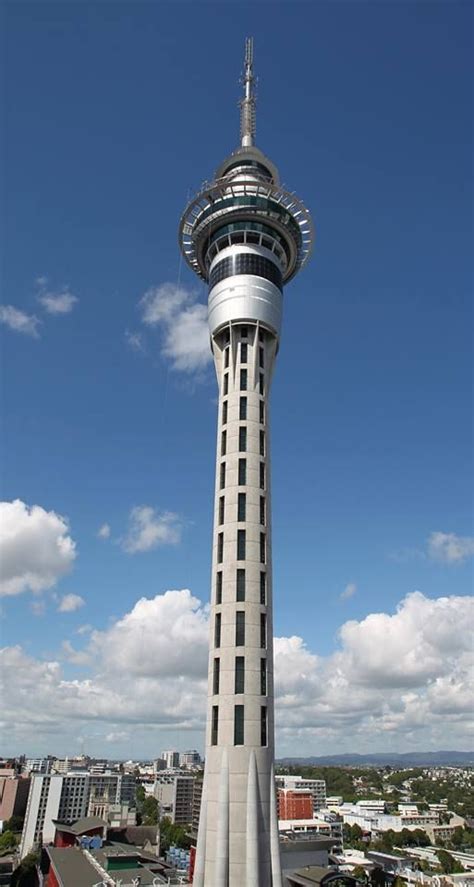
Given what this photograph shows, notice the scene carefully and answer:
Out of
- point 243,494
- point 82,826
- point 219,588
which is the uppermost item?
point 243,494

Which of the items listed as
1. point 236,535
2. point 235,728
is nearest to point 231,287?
point 236,535

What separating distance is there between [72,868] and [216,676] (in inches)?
2333

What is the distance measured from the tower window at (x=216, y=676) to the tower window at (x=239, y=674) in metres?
1.94

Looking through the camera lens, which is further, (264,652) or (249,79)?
(249,79)

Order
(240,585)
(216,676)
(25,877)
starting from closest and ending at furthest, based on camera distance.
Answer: (216,676) → (240,585) → (25,877)

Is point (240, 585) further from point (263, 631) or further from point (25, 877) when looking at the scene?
point (25, 877)

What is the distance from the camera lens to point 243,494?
64.0 metres

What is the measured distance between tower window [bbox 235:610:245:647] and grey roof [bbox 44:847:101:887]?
49866 mm

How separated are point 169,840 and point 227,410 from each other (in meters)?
138

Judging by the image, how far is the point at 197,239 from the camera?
268 ft

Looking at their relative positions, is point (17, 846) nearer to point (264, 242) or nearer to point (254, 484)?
point (254, 484)

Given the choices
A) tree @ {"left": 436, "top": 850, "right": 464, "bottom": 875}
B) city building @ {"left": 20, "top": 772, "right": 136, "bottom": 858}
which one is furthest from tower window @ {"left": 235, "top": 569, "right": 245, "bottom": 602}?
city building @ {"left": 20, "top": 772, "right": 136, "bottom": 858}

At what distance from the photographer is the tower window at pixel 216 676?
5722 cm

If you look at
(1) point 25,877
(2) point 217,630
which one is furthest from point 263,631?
(1) point 25,877
